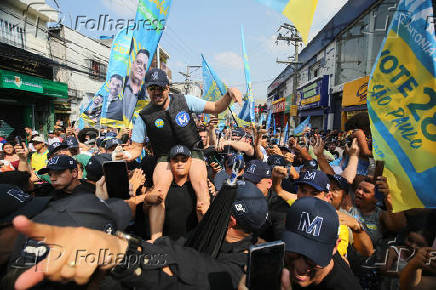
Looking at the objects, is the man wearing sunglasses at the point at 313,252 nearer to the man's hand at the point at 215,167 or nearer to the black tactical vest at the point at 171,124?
the black tactical vest at the point at 171,124

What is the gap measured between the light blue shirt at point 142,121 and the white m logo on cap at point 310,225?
5.69ft

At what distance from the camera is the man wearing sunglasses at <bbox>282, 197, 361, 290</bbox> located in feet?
4.99

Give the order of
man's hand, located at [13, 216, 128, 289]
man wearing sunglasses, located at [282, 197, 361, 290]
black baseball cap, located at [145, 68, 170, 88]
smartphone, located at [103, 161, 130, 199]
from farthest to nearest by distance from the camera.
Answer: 1. black baseball cap, located at [145, 68, 170, 88]
2. smartphone, located at [103, 161, 130, 199]
3. man wearing sunglasses, located at [282, 197, 361, 290]
4. man's hand, located at [13, 216, 128, 289]

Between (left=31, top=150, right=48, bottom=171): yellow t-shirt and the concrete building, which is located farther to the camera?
the concrete building

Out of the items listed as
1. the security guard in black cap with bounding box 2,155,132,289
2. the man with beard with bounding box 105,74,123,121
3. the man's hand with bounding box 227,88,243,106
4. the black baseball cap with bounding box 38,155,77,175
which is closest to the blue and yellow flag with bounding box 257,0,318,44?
the man's hand with bounding box 227,88,243,106

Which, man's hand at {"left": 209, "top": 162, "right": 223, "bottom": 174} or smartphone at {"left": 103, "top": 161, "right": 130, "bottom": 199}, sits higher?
smartphone at {"left": 103, "top": 161, "right": 130, "bottom": 199}

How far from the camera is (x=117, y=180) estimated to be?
1952 millimetres

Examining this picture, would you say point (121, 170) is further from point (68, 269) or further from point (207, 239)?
point (68, 269)

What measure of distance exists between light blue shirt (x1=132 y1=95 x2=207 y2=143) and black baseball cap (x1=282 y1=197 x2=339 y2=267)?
1.66 m

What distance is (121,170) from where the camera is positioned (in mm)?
1952

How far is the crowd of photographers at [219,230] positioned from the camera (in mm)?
1026

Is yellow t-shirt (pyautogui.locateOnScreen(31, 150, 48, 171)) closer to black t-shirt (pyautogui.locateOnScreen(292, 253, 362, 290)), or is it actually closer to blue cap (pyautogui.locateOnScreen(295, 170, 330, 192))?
blue cap (pyautogui.locateOnScreen(295, 170, 330, 192))

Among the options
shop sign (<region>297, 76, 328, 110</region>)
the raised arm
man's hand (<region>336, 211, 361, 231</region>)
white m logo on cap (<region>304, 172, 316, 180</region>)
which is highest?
shop sign (<region>297, 76, 328, 110</region>)

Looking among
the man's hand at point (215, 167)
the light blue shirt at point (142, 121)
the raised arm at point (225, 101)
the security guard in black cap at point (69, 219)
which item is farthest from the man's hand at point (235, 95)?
the man's hand at point (215, 167)
